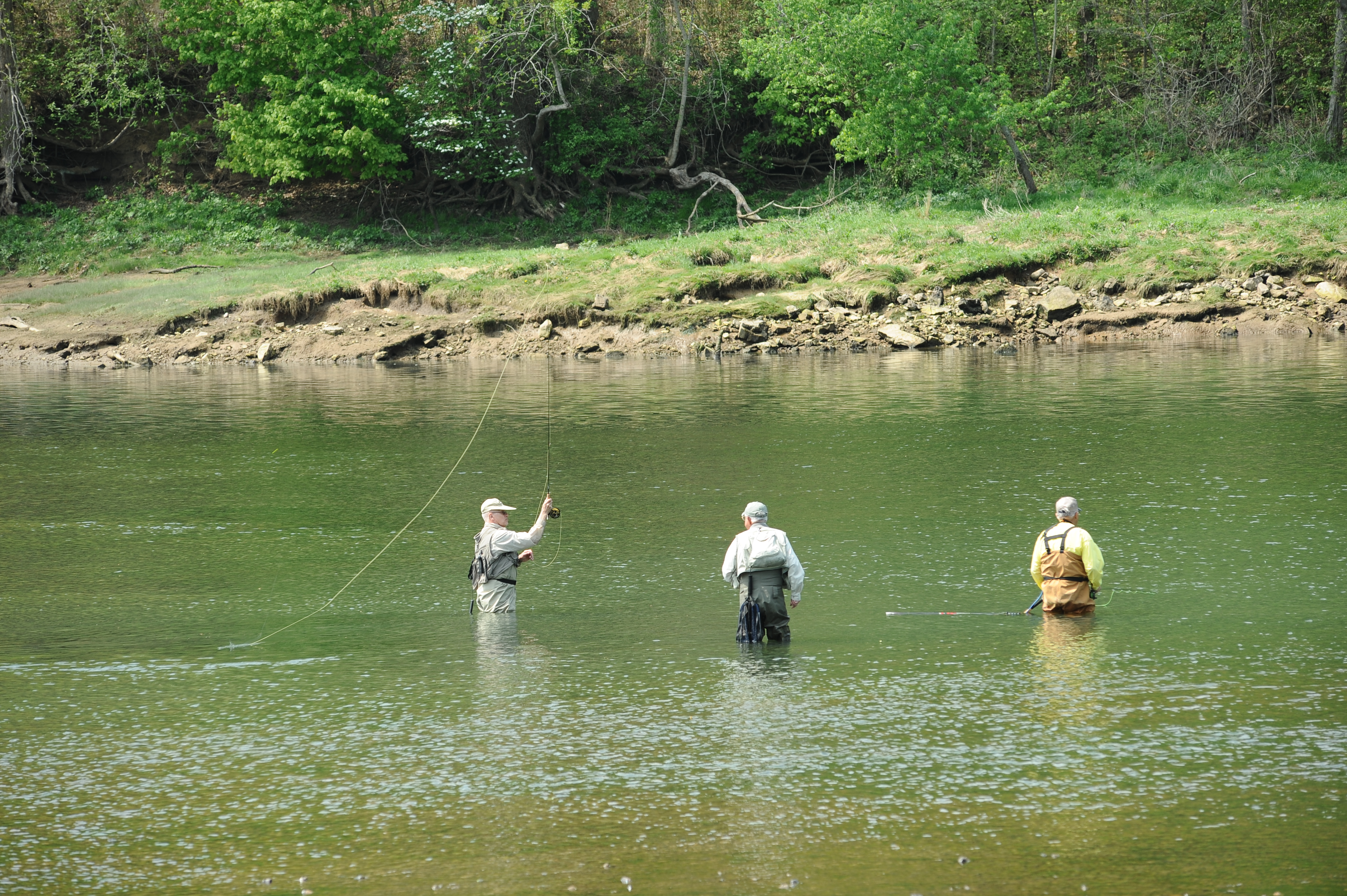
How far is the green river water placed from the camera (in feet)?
22.9

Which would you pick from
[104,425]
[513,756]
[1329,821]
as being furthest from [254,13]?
[1329,821]

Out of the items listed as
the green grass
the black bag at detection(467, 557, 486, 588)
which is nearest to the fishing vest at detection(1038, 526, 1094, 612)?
the black bag at detection(467, 557, 486, 588)

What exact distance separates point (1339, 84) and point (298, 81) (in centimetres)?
3375

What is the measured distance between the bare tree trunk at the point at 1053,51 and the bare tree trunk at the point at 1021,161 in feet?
25.6

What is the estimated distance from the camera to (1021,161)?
42.2 m

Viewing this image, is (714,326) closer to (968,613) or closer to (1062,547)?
(968,613)

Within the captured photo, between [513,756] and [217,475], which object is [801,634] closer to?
[513,756]

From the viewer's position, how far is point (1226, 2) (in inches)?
1871

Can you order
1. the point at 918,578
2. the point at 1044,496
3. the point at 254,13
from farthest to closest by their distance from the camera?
the point at 254,13
the point at 1044,496
the point at 918,578

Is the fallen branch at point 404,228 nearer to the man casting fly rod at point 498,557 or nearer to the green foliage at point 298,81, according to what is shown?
the green foliage at point 298,81

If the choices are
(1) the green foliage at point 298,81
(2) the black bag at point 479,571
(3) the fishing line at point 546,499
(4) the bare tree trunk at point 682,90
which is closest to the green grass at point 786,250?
(1) the green foliage at point 298,81

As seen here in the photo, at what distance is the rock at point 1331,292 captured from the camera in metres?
33.4

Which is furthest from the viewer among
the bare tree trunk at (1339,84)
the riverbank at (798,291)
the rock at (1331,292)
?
the bare tree trunk at (1339,84)

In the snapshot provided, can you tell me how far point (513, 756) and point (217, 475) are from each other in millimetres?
12501
